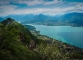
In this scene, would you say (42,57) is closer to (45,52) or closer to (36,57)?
(45,52)

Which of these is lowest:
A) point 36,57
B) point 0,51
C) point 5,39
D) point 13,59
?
point 36,57

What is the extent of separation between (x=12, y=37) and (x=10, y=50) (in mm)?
10312

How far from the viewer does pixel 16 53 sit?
56500 millimetres

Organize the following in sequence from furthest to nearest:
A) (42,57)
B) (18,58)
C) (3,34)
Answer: (42,57) → (18,58) → (3,34)

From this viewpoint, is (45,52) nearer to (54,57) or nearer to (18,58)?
(54,57)

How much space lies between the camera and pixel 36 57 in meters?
65.2

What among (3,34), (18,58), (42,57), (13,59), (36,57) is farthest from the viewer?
(36,57)

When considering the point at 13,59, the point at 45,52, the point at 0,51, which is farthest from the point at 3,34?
the point at 45,52

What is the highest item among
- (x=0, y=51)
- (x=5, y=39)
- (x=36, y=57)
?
(x=5, y=39)

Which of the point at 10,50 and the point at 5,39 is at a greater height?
the point at 5,39

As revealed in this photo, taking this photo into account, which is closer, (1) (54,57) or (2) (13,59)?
(2) (13,59)

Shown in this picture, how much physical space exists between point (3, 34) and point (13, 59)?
35.0 feet

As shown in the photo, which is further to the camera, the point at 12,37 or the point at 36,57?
the point at 36,57

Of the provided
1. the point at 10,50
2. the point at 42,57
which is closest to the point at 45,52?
the point at 42,57
